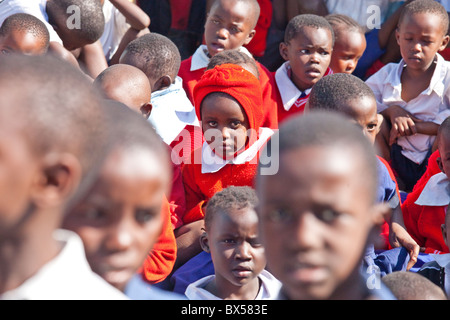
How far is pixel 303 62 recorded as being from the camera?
4055 millimetres

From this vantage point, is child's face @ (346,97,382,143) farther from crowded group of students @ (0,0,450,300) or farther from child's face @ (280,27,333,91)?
child's face @ (280,27,333,91)

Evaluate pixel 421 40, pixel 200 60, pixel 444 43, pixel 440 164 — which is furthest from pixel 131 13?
pixel 440 164

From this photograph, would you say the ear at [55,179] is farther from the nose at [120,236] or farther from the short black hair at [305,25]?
the short black hair at [305,25]

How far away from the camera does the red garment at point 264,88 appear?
387 cm

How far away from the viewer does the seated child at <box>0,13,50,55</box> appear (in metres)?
3.54

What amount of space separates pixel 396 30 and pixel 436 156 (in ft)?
4.11

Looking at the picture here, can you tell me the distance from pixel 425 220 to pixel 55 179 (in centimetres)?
234

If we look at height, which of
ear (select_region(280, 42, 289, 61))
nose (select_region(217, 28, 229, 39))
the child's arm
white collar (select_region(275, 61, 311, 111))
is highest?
the child's arm

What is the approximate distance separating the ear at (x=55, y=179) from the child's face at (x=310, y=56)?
9.62ft

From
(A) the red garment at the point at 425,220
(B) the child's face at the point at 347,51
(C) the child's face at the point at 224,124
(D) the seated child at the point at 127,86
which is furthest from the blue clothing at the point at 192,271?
(B) the child's face at the point at 347,51

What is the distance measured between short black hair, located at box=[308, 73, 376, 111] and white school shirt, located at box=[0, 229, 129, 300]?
6.26 feet

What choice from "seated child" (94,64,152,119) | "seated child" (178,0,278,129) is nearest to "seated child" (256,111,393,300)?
A: "seated child" (94,64,152,119)

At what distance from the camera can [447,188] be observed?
3.07 meters

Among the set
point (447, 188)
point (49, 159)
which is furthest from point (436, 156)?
point (49, 159)
